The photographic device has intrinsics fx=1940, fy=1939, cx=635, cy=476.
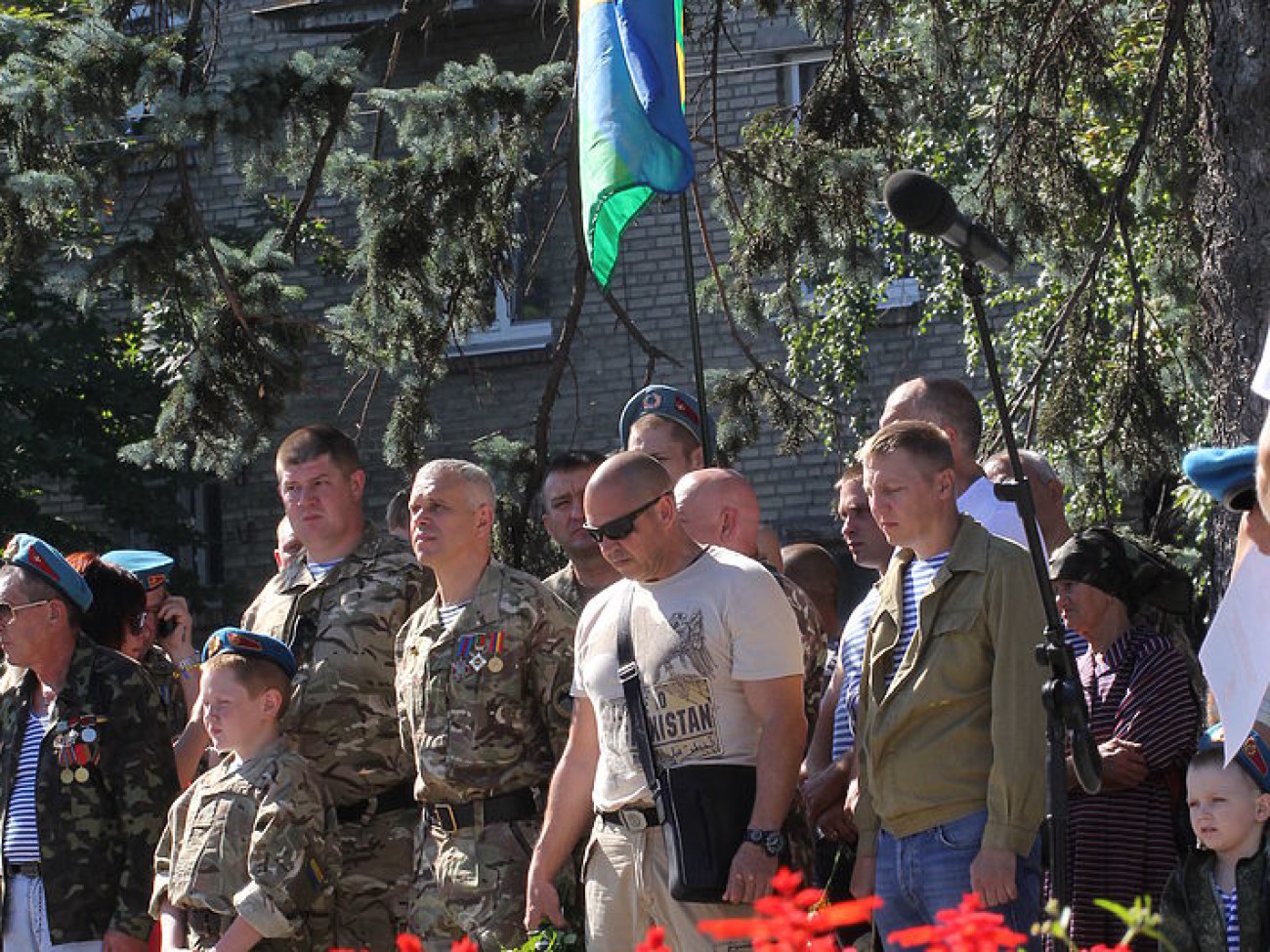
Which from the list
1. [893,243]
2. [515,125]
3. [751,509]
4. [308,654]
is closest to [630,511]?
[751,509]

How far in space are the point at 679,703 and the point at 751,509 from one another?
113 cm

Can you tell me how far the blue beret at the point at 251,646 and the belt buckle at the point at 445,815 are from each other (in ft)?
2.31

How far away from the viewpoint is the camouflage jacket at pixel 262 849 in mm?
5906

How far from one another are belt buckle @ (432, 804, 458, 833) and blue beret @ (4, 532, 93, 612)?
1.77 m

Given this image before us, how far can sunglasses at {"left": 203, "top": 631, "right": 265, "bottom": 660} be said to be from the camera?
612cm

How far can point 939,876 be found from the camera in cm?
495

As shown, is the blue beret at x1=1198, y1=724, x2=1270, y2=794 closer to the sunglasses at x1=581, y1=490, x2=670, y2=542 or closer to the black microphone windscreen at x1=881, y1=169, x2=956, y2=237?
the black microphone windscreen at x1=881, y1=169, x2=956, y2=237

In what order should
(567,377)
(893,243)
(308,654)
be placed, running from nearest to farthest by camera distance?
(308,654) → (893,243) → (567,377)

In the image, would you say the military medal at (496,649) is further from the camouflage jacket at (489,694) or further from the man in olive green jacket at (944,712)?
the man in olive green jacket at (944,712)

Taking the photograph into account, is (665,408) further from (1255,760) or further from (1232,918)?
(1232,918)

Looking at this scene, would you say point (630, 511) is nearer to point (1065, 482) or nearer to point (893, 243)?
point (1065, 482)

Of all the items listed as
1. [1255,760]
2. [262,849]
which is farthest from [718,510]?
[1255,760]

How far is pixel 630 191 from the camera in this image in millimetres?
7746

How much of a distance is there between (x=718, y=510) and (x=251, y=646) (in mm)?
1546
